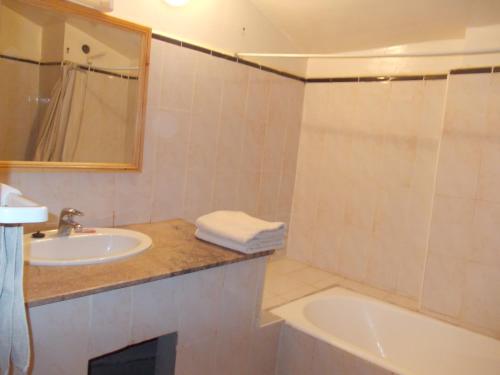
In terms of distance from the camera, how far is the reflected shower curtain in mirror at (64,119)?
5.23 feet

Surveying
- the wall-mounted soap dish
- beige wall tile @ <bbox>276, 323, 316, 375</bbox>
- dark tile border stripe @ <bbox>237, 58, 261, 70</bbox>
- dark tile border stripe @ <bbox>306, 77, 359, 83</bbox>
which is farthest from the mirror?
dark tile border stripe @ <bbox>306, 77, 359, 83</bbox>

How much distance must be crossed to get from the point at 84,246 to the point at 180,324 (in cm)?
54

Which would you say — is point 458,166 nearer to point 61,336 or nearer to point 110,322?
point 110,322

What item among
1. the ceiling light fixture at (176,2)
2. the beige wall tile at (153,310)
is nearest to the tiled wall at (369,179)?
the ceiling light fixture at (176,2)

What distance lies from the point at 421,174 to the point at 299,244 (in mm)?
1026

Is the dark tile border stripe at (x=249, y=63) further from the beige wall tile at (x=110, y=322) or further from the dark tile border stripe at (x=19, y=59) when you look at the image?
the beige wall tile at (x=110, y=322)

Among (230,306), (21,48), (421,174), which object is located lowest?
(230,306)

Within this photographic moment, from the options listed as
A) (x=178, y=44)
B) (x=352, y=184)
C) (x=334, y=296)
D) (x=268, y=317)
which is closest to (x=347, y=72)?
(x=352, y=184)

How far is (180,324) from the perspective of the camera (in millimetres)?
1484

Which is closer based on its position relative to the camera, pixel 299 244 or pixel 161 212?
pixel 161 212

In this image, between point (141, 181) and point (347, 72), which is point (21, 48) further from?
point (347, 72)

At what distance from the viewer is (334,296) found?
2330mm

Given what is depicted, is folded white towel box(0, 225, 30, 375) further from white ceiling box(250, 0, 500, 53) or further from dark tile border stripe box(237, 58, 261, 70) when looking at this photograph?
white ceiling box(250, 0, 500, 53)

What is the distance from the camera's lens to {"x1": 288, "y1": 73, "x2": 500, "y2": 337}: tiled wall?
2.06 metres
